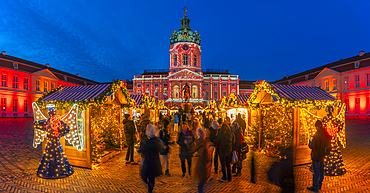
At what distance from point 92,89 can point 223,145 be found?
511 cm

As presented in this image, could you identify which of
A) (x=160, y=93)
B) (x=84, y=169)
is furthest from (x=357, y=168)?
(x=160, y=93)

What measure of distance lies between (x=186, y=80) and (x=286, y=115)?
42.2 metres

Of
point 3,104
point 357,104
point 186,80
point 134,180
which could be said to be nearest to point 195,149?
point 134,180

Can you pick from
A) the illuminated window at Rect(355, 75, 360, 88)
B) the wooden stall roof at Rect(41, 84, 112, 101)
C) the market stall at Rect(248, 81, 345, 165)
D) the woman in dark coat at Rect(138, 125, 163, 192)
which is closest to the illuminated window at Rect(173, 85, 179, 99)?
the illuminated window at Rect(355, 75, 360, 88)

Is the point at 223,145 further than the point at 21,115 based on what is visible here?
No

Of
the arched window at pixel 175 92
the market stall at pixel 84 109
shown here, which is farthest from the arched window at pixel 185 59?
the market stall at pixel 84 109

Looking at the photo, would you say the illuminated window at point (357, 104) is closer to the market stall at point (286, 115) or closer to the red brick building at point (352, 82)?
the red brick building at point (352, 82)

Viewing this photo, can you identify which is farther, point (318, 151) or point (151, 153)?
point (318, 151)

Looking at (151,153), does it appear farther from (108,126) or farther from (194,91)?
(194,91)

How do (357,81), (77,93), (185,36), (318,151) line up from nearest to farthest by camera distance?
(318,151) → (77,93) → (357,81) → (185,36)

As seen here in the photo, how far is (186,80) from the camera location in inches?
1978

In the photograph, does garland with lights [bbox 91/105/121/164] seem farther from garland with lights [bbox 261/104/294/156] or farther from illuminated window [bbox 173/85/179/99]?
illuminated window [bbox 173/85/179/99]

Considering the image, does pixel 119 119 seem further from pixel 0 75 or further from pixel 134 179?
pixel 0 75

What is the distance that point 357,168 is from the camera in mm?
6387
